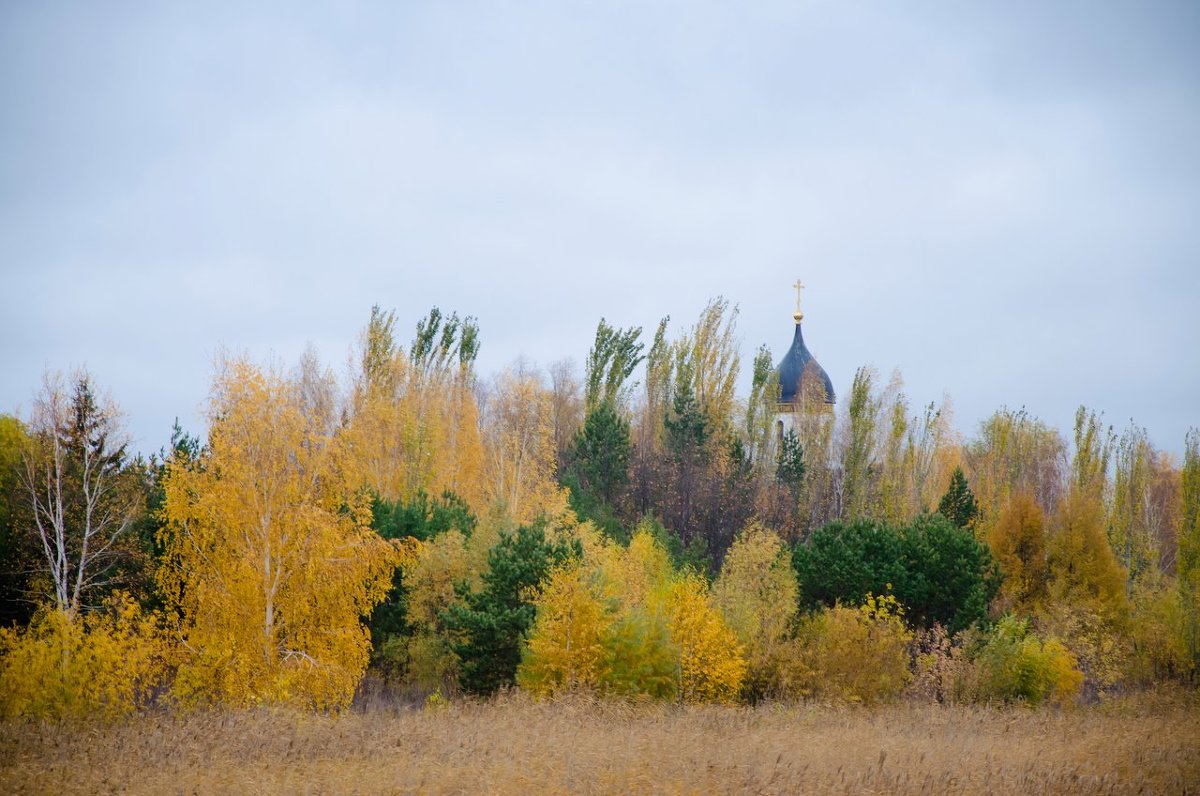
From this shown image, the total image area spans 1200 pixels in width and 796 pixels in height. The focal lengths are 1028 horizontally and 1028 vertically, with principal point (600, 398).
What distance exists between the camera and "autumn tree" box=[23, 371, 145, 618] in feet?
87.4

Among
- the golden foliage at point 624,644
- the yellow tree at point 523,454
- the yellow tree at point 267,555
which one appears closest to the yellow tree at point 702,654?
the golden foliage at point 624,644

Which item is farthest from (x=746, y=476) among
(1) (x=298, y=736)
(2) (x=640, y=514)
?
(1) (x=298, y=736)

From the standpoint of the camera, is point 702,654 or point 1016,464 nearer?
point 702,654

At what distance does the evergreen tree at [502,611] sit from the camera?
1081 inches

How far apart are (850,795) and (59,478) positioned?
21492mm

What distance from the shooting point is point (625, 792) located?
453 inches

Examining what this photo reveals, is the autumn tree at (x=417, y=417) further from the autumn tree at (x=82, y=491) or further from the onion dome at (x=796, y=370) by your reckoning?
the onion dome at (x=796, y=370)

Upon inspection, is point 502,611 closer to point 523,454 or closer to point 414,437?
point 523,454

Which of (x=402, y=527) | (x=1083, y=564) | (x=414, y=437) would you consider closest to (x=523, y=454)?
(x=414, y=437)

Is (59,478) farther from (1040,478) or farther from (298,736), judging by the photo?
(1040,478)

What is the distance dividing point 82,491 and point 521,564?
11860 mm

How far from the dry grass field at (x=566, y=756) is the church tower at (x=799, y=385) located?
132 feet

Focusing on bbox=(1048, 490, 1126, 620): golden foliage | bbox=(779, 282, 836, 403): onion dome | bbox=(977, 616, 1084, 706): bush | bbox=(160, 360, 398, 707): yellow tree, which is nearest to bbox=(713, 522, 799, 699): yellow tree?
bbox=(977, 616, 1084, 706): bush

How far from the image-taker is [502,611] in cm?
2775
